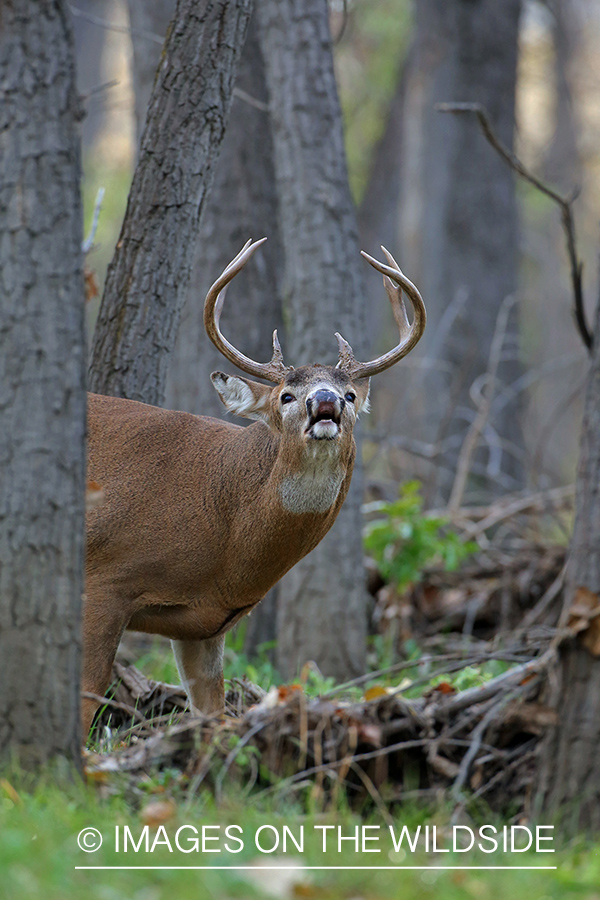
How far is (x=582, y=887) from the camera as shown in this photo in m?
3.02

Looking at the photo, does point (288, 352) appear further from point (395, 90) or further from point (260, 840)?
point (395, 90)

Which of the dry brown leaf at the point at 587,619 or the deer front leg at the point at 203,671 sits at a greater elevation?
the dry brown leaf at the point at 587,619

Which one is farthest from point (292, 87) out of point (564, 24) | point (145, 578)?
point (564, 24)

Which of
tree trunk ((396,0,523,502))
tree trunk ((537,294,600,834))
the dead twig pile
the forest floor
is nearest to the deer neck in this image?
the forest floor

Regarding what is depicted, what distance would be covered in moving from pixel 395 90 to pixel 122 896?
22582 mm

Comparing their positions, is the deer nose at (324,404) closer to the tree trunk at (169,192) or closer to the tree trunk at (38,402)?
the tree trunk at (169,192)

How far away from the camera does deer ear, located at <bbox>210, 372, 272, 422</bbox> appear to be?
5.65 meters

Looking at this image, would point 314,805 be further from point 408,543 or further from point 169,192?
point 408,543

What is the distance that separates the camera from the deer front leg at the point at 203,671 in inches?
218

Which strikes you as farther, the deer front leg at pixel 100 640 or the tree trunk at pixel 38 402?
the deer front leg at pixel 100 640

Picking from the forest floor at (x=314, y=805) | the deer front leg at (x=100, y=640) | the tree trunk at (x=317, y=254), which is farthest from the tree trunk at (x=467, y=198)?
the forest floor at (x=314, y=805)

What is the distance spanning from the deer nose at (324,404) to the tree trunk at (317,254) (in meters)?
2.50
